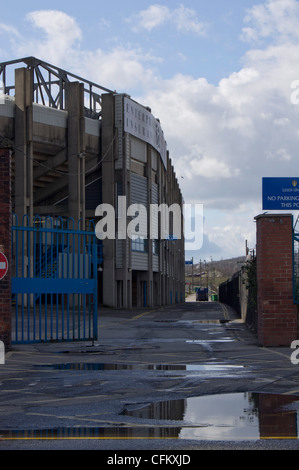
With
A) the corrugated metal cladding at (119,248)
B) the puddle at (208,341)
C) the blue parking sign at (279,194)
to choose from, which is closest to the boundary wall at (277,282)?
the blue parking sign at (279,194)

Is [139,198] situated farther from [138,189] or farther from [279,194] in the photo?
[279,194]

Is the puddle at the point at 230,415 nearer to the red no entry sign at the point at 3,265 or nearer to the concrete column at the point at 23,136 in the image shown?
the red no entry sign at the point at 3,265

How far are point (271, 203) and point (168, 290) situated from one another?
6122 centimetres

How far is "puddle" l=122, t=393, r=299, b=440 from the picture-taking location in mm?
6688

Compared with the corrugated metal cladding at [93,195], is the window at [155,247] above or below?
below

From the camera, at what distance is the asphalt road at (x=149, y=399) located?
6453mm

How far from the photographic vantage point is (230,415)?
7.66m

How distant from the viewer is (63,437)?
658 cm

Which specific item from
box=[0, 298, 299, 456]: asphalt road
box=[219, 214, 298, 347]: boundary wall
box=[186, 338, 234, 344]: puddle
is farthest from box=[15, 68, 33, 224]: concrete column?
box=[219, 214, 298, 347]: boundary wall

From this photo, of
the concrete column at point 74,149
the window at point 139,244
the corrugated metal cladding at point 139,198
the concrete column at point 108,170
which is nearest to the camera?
the concrete column at point 74,149

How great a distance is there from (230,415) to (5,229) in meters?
9.24

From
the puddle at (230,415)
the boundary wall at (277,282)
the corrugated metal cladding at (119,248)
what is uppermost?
the corrugated metal cladding at (119,248)

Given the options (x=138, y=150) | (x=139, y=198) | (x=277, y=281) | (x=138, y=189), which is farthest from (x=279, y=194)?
(x=138, y=150)
